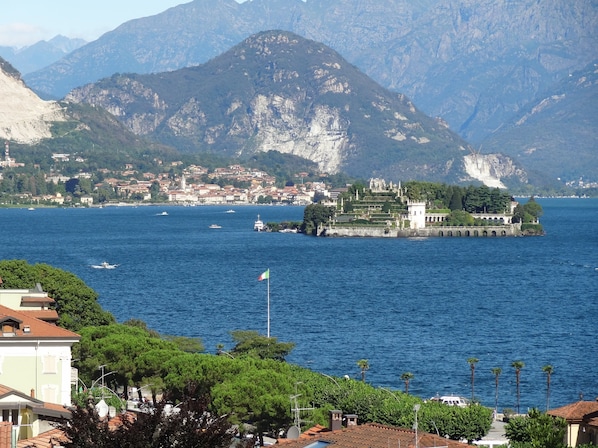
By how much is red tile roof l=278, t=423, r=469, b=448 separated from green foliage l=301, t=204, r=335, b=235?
159008 mm

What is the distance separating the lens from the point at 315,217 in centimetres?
18512

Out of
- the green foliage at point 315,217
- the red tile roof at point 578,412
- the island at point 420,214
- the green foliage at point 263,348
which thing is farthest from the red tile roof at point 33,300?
the green foliage at point 315,217

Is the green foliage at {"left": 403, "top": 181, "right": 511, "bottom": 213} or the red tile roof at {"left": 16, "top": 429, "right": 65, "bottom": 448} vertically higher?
the green foliage at {"left": 403, "top": 181, "right": 511, "bottom": 213}

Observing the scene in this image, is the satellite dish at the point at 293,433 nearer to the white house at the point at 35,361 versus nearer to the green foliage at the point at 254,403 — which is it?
the green foliage at the point at 254,403

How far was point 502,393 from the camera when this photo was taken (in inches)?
2048

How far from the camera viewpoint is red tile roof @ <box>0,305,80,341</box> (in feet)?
107

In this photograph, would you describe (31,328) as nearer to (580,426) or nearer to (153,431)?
(580,426)

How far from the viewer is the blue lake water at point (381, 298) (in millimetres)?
59281

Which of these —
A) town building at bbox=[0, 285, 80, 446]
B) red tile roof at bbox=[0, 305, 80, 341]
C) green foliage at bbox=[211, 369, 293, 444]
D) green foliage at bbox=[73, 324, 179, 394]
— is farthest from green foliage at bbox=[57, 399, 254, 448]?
green foliage at bbox=[73, 324, 179, 394]

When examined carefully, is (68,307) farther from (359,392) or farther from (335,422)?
(335,422)

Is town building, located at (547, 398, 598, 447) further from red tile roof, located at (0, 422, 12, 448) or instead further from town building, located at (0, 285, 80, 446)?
red tile roof, located at (0, 422, 12, 448)

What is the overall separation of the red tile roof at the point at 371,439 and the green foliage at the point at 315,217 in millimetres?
159008

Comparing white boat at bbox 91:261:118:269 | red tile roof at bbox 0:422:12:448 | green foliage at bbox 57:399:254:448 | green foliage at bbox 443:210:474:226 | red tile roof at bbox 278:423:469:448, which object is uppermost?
green foliage at bbox 57:399:254:448

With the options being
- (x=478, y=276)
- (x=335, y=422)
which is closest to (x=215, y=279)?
(x=478, y=276)
